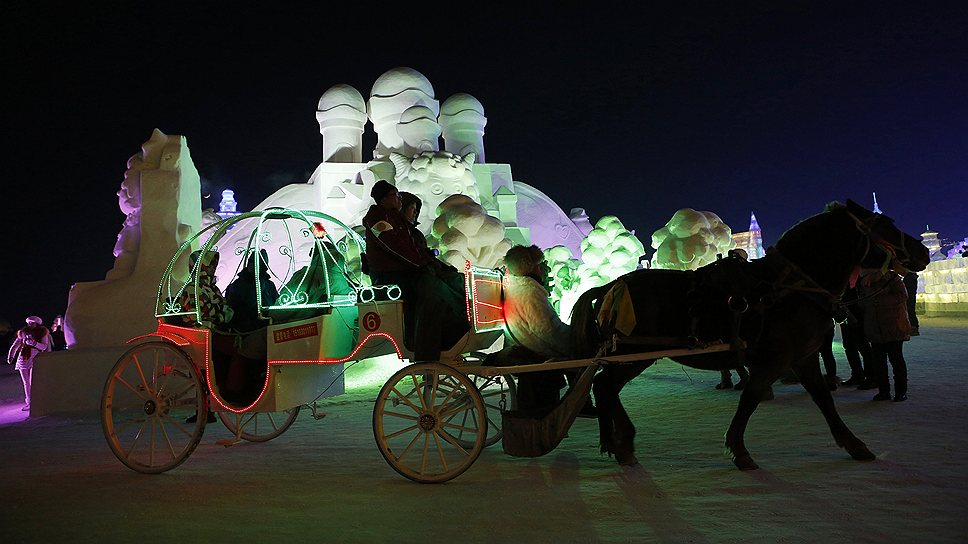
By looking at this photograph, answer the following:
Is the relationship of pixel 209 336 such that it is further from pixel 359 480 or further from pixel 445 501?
pixel 445 501

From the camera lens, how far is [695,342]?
15.8ft

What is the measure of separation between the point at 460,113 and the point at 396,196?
16404 millimetres

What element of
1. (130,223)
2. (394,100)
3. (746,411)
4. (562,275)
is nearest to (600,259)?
(562,275)

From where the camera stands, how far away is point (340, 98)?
20547 millimetres

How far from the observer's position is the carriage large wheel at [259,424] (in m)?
6.30

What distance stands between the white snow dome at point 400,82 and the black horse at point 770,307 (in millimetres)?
16409

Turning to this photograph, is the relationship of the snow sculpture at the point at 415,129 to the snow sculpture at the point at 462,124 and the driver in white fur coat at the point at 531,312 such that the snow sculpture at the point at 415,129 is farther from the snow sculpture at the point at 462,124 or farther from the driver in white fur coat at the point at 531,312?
the driver in white fur coat at the point at 531,312

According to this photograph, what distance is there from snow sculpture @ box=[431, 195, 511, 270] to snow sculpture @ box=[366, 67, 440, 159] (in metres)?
7.50

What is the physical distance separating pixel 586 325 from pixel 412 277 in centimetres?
143

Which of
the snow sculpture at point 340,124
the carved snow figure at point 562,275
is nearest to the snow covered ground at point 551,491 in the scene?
the carved snow figure at point 562,275

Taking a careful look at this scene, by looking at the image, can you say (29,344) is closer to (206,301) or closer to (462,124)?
(206,301)

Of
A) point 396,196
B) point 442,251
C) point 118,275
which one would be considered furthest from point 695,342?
point 118,275

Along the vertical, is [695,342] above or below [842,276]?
below

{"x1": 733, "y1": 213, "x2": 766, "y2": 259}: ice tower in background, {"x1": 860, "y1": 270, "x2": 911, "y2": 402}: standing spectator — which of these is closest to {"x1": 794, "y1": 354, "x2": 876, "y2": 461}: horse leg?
{"x1": 860, "y1": 270, "x2": 911, "y2": 402}: standing spectator
